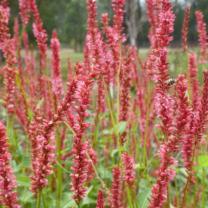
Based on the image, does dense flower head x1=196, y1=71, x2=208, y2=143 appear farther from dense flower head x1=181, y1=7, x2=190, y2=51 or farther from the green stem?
the green stem

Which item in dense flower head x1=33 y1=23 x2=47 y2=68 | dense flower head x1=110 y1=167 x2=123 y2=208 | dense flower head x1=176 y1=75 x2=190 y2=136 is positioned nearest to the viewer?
dense flower head x1=176 y1=75 x2=190 y2=136

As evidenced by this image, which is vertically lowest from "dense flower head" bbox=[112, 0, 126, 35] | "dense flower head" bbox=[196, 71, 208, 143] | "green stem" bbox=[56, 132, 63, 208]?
"green stem" bbox=[56, 132, 63, 208]

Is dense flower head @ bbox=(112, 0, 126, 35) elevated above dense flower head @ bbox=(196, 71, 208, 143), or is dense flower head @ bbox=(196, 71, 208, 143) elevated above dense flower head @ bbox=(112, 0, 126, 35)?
dense flower head @ bbox=(112, 0, 126, 35)

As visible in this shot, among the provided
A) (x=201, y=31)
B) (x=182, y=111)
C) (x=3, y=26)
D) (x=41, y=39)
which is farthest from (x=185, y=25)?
(x=182, y=111)

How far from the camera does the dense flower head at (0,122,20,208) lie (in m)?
1.75

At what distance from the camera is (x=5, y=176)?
1.83 m

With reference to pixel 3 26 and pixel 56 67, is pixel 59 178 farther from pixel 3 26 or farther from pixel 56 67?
pixel 3 26

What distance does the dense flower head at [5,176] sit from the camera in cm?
175

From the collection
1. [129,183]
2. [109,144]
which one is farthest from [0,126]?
[109,144]

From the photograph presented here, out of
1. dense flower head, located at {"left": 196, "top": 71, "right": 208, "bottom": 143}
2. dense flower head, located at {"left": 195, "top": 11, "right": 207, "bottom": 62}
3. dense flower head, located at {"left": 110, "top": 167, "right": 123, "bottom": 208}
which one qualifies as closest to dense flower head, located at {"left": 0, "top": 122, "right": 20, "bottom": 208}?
dense flower head, located at {"left": 110, "top": 167, "right": 123, "bottom": 208}

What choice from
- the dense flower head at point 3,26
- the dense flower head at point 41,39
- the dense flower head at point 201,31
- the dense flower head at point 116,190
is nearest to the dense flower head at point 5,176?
the dense flower head at point 116,190

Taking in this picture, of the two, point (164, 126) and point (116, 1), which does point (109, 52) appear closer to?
point (116, 1)

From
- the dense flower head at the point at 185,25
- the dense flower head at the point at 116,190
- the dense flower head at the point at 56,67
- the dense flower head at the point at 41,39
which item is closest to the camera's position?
the dense flower head at the point at 116,190

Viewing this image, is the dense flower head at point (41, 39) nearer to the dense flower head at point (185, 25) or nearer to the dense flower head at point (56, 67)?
the dense flower head at point (56, 67)
